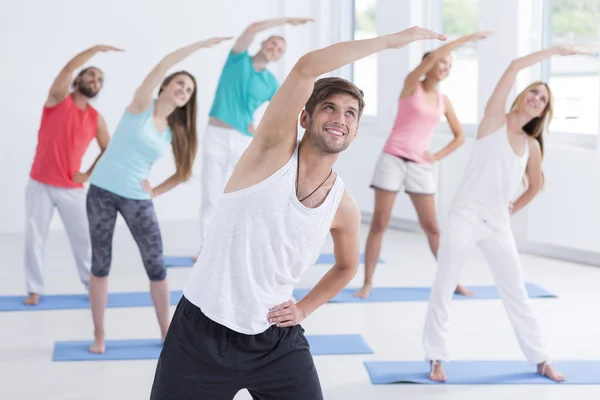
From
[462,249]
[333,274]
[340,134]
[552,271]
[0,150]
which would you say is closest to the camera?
[340,134]

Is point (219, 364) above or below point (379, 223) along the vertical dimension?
above

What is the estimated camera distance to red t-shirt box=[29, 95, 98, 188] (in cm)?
486

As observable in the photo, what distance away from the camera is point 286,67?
8.32 meters

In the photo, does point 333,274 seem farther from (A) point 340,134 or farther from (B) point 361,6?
(B) point 361,6

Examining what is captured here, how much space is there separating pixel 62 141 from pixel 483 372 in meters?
2.51

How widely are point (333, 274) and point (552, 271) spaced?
3.88 metres

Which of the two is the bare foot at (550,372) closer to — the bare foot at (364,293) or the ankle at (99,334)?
the bare foot at (364,293)

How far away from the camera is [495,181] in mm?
3752

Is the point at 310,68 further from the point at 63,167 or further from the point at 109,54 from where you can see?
the point at 109,54

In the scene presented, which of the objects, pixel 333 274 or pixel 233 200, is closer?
pixel 233 200

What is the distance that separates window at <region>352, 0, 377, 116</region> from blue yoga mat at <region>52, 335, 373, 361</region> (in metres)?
3.96

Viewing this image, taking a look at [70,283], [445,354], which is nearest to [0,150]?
[70,283]

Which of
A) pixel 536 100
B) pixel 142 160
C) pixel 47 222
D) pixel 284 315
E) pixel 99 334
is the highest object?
pixel 536 100

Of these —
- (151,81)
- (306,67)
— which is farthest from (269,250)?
(151,81)
